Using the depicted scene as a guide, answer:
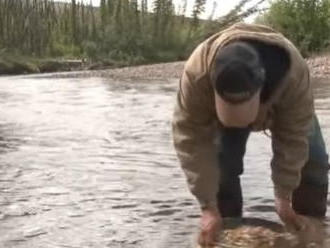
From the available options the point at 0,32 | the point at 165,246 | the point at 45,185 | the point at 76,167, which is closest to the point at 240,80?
the point at 165,246

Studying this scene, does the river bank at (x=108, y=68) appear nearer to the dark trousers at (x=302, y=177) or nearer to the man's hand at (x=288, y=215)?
the dark trousers at (x=302, y=177)

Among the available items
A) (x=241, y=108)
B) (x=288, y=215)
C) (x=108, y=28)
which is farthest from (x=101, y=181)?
(x=108, y=28)

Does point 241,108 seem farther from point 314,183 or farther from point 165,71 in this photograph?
point 165,71

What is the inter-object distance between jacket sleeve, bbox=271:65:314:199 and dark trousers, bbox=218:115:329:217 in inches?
14.9

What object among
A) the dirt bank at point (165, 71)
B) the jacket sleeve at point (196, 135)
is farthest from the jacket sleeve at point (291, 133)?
the dirt bank at point (165, 71)

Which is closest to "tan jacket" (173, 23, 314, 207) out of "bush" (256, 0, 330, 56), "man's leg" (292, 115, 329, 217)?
"man's leg" (292, 115, 329, 217)

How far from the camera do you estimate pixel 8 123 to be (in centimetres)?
952

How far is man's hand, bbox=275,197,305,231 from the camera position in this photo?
3936 mm

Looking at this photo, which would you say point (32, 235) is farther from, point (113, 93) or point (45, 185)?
point (113, 93)

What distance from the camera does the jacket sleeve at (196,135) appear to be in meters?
3.49

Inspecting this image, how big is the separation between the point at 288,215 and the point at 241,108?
1.12 meters

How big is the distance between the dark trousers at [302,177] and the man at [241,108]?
0.01 meters

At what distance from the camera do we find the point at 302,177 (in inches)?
174

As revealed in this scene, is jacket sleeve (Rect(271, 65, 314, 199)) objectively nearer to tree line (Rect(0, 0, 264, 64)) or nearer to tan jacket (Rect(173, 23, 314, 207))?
tan jacket (Rect(173, 23, 314, 207))
